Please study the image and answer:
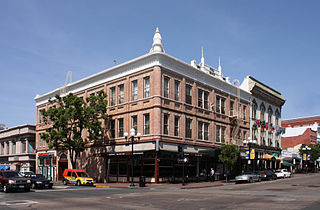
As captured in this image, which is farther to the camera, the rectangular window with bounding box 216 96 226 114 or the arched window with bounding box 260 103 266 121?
the arched window with bounding box 260 103 266 121

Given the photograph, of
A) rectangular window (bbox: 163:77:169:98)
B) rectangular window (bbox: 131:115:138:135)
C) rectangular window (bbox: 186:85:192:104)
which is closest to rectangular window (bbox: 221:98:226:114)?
rectangular window (bbox: 186:85:192:104)

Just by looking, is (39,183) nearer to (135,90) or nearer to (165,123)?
(165,123)

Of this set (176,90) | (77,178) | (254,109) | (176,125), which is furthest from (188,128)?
(254,109)

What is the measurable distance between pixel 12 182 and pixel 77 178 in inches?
441

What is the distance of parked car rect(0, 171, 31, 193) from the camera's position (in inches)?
947

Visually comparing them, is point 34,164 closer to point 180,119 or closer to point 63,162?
point 63,162

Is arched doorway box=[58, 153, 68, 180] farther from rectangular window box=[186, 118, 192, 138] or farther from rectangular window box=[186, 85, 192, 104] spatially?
rectangular window box=[186, 85, 192, 104]

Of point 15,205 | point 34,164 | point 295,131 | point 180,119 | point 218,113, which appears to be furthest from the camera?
point 295,131

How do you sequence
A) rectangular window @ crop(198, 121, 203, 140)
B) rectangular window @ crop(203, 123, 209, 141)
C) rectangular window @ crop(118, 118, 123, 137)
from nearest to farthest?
rectangular window @ crop(118, 118, 123, 137), rectangular window @ crop(198, 121, 203, 140), rectangular window @ crop(203, 123, 209, 141)

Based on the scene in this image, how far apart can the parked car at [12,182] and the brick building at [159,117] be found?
12.2m

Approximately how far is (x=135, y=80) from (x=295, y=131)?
63.9m

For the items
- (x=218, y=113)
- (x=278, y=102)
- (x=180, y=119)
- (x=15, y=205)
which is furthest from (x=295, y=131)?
(x=15, y=205)

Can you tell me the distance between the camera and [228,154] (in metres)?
39.0

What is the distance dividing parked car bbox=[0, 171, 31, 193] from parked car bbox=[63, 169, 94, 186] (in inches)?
375
